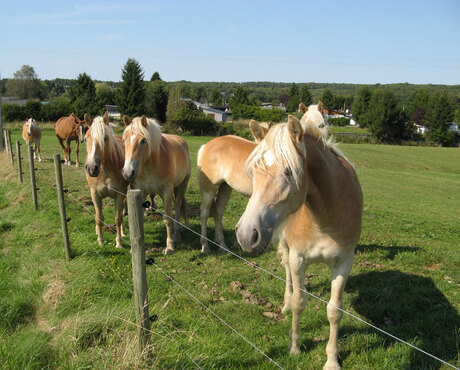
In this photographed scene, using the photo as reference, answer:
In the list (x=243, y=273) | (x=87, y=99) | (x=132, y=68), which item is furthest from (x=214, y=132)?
(x=243, y=273)

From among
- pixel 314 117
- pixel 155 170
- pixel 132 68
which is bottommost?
pixel 155 170

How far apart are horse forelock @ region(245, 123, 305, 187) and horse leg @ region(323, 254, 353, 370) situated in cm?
122

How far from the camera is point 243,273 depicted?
5.18 m

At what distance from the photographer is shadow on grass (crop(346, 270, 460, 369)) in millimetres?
3352

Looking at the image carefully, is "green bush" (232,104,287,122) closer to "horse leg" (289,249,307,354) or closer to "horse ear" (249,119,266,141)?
"horse leg" (289,249,307,354)

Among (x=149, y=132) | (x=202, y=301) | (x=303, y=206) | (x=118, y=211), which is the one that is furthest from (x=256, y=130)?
(x=118, y=211)

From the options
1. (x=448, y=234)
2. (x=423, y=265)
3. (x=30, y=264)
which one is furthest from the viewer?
(x=448, y=234)

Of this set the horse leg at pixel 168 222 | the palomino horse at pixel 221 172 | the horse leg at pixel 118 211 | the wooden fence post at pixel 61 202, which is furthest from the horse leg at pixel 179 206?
the wooden fence post at pixel 61 202

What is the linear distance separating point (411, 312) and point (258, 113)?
2520 inches

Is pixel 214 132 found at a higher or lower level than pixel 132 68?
lower

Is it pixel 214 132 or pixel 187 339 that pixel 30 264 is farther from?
pixel 214 132

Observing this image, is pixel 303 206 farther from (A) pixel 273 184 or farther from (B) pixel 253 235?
(B) pixel 253 235

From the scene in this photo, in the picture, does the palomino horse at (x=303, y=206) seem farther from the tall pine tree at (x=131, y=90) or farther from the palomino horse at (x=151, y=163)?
the tall pine tree at (x=131, y=90)

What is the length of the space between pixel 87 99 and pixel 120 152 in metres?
40.0
